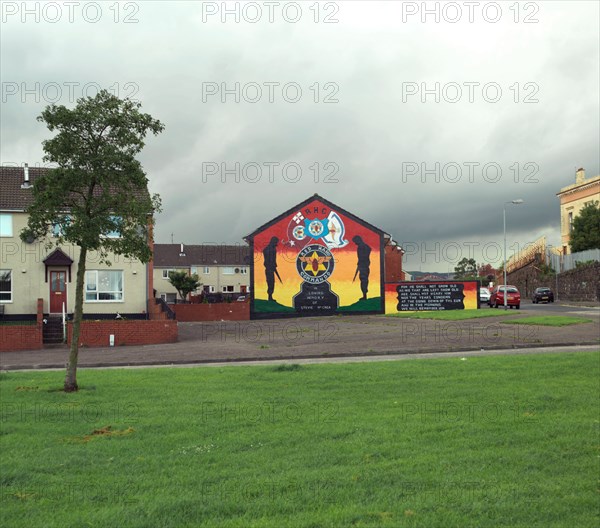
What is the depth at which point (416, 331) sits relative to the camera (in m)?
29.6

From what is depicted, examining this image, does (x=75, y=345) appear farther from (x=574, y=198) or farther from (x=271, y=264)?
(x=574, y=198)

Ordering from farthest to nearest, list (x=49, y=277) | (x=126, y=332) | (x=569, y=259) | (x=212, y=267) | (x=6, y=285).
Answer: (x=212, y=267)
(x=569, y=259)
(x=49, y=277)
(x=6, y=285)
(x=126, y=332)

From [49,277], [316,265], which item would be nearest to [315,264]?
[316,265]

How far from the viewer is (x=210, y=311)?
168 feet

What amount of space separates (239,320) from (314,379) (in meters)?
Answer: 36.8

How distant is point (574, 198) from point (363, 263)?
34.4 m

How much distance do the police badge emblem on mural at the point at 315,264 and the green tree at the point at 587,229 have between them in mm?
29529

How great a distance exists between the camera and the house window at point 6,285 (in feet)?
118

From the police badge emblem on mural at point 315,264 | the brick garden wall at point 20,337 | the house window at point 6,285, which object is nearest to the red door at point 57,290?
the house window at point 6,285

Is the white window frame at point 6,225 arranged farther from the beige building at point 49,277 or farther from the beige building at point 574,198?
the beige building at point 574,198

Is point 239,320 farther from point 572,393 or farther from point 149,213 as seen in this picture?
point 572,393

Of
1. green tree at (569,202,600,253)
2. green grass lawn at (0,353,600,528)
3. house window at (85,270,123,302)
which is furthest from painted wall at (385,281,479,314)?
green grass lawn at (0,353,600,528)

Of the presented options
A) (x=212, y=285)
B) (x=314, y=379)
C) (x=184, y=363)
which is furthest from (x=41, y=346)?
(x=212, y=285)

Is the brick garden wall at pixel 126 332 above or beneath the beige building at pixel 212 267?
beneath
